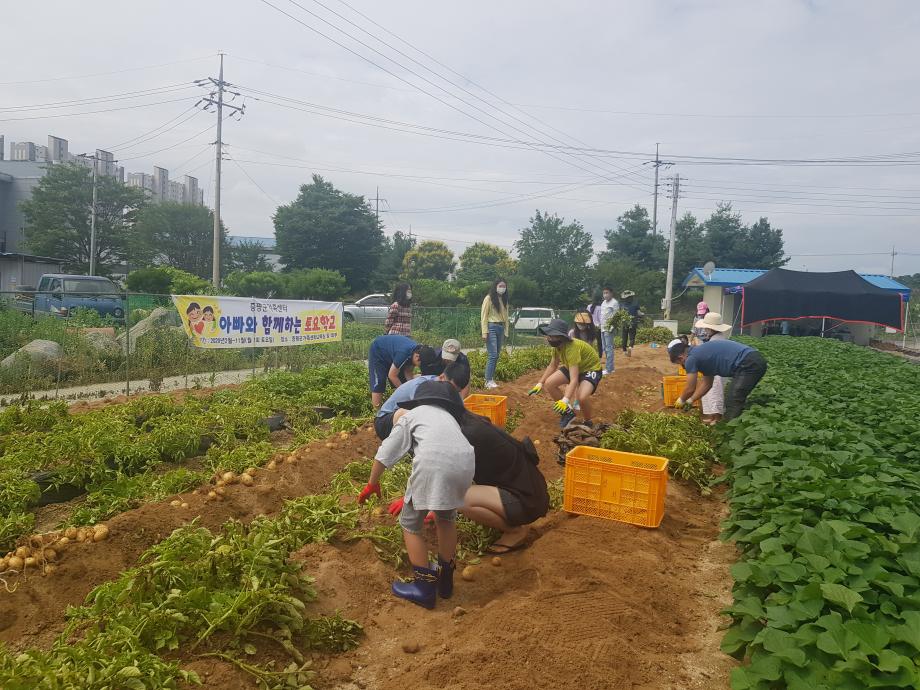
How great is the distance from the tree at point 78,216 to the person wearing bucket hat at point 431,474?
4171 centimetres

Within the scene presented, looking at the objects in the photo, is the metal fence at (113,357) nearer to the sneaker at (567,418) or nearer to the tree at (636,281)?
the sneaker at (567,418)

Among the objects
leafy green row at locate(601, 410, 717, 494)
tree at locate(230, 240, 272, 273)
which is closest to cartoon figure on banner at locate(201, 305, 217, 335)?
leafy green row at locate(601, 410, 717, 494)

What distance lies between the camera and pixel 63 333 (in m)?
9.83

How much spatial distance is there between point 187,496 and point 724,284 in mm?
29977

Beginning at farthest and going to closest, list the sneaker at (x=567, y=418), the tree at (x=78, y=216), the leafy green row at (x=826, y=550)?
the tree at (x=78, y=216) < the sneaker at (x=567, y=418) < the leafy green row at (x=826, y=550)

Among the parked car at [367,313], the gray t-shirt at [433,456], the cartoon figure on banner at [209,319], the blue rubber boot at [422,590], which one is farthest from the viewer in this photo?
the parked car at [367,313]

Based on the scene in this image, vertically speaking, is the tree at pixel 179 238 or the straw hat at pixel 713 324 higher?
the tree at pixel 179 238

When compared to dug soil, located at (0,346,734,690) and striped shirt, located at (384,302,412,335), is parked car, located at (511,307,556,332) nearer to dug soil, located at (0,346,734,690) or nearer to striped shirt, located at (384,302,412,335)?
striped shirt, located at (384,302,412,335)

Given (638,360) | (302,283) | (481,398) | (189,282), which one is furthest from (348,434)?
(302,283)

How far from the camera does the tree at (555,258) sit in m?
39.1

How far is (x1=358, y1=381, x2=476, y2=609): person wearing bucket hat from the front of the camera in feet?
12.0

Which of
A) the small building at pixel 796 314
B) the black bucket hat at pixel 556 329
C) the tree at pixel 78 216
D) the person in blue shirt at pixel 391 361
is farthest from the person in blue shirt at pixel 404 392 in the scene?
the tree at pixel 78 216

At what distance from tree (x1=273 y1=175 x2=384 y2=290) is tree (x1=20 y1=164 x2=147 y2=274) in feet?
31.0

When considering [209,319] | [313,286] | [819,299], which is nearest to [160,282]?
[313,286]
